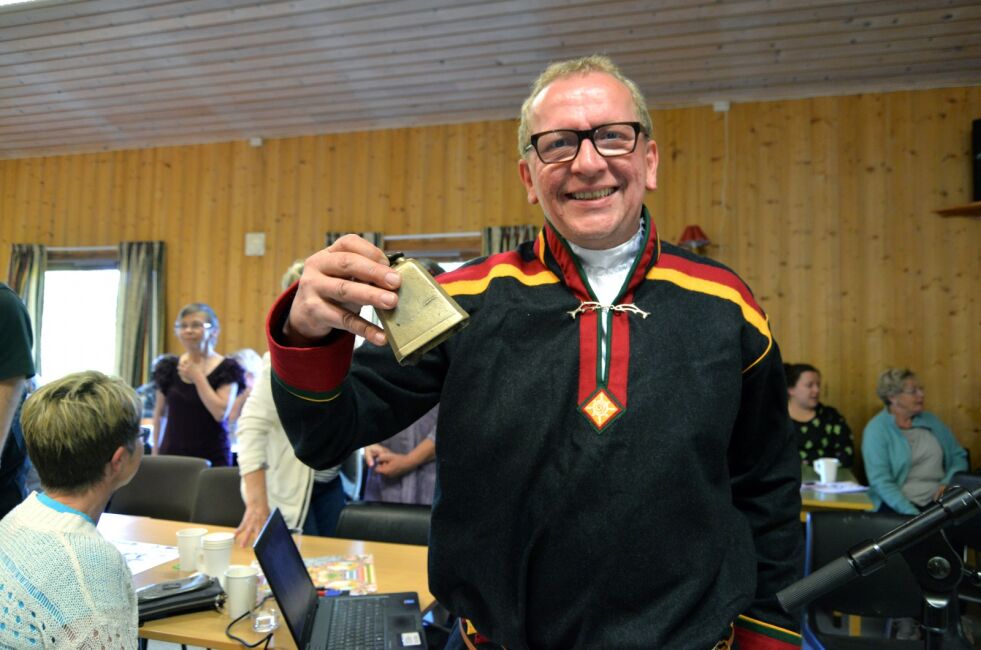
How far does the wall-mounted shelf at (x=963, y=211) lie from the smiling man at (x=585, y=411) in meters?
4.72

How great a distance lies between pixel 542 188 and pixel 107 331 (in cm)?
723

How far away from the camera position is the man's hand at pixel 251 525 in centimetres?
237

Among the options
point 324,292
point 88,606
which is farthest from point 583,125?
point 88,606

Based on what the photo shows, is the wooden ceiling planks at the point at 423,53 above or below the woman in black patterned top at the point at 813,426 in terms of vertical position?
above

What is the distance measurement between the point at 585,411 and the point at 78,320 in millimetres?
7597

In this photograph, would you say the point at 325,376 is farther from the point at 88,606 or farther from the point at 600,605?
the point at 88,606

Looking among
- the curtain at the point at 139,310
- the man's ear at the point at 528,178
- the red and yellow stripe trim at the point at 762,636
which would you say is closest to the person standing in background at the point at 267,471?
the man's ear at the point at 528,178

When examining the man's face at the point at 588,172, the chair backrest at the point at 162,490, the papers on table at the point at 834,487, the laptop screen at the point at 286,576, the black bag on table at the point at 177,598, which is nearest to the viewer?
the man's face at the point at 588,172

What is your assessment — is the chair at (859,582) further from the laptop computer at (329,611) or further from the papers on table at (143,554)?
the papers on table at (143,554)

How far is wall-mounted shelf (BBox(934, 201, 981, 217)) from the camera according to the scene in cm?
479

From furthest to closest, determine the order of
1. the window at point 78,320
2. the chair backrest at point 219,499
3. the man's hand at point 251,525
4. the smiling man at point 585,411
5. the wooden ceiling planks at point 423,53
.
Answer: the window at point 78,320 → the wooden ceiling planks at point 423,53 → the chair backrest at point 219,499 → the man's hand at point 251,525 → the smiling man at point 585,411

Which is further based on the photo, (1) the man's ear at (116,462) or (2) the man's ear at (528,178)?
(1) the man's ear at (116,462)

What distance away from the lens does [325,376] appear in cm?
85

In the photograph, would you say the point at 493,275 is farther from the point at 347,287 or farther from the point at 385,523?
the point at 385,523
